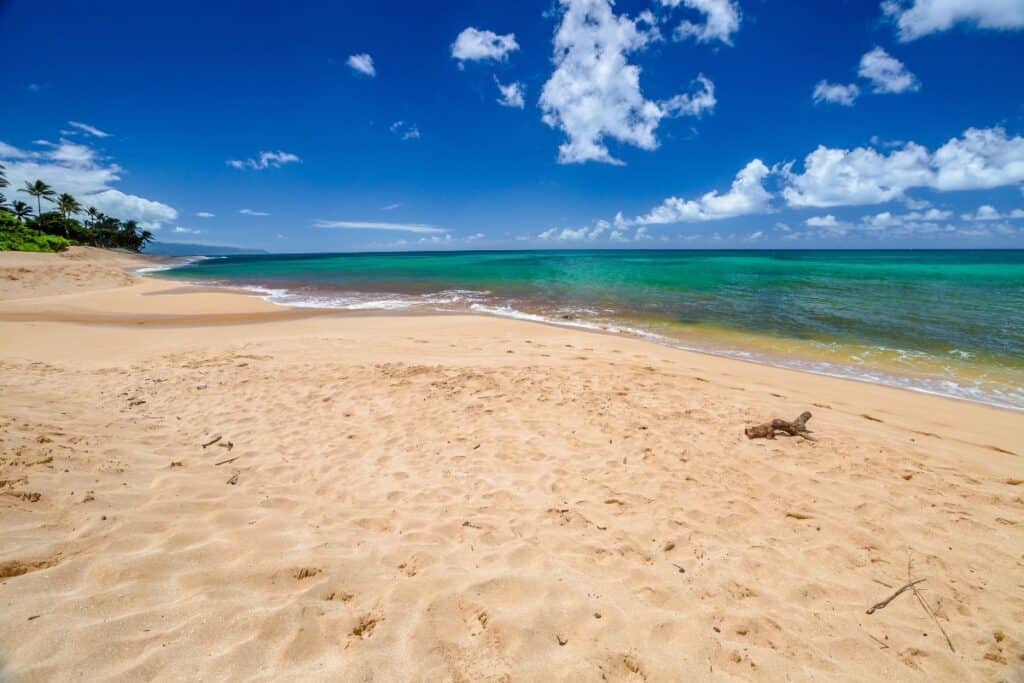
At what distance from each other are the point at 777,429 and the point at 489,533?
16.6 feet

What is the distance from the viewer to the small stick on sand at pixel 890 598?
10.5 feet

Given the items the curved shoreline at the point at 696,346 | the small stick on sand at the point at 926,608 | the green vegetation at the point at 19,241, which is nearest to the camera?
the small stick on sand at the point at 926,608

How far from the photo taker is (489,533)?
12.5 ft

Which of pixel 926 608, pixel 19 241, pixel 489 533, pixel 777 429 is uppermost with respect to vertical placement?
pixel 19 241

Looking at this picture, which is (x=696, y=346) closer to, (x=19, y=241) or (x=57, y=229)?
(x=19, y=241)

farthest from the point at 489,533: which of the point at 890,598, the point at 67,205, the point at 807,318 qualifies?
the point at 67,205

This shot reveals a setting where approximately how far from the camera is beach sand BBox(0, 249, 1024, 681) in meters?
2.51

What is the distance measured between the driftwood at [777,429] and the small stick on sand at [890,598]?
280cm

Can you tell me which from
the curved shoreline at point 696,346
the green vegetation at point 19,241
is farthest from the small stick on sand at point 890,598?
the green vegetation at point 19,241

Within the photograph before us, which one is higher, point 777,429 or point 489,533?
point 489,533

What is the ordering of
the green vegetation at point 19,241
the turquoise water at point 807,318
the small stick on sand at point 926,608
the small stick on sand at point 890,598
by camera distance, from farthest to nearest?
the green vegetation at point 19,241 < the turquoise water at point 807,318 < the small stick on sand at point 890,598 < the small stick on sand at point 926,608

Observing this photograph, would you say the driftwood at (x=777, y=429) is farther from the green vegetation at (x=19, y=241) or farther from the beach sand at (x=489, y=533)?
the green vegetation at (x=19, y=241)

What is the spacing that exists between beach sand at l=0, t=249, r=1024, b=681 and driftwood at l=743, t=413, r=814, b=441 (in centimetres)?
17

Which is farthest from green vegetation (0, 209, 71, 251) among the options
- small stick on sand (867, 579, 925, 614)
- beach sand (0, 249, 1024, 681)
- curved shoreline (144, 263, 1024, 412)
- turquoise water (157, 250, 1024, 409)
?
small stick on sand (867, 579, 925, 614)
